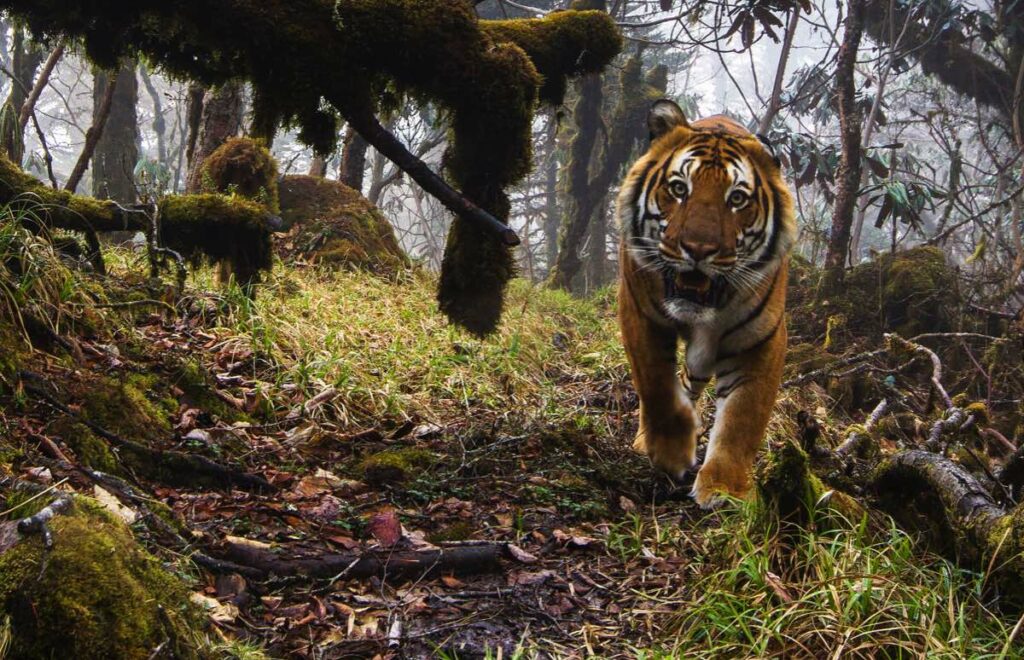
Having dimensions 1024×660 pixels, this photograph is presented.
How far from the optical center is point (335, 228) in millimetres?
10047

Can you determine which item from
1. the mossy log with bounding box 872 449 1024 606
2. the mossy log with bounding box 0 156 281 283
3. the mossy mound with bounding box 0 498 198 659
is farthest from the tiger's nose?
the mossy log with bounding box 0 156 281 283

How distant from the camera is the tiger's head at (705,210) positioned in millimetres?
3973

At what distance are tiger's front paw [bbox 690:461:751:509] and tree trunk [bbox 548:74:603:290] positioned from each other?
11.0 metres

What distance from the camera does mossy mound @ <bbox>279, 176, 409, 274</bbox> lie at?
9656mm

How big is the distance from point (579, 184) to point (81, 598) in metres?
14.1

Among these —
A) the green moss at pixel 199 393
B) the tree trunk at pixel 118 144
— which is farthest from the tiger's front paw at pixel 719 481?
the tree trunk at pixel 118 144

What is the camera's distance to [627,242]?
176 inches

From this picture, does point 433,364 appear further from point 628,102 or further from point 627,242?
point 628,102

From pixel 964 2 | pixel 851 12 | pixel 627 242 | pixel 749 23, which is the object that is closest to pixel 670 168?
pixel 627 242

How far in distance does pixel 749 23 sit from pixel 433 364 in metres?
8.14

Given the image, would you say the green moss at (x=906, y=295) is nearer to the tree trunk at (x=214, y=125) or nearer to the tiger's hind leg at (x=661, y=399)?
the tiger's hind leg at (x=661, y=399)

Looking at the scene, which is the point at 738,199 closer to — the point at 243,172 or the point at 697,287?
the point at 697,287

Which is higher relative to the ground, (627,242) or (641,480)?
(627,242)

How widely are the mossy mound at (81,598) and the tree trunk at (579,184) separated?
1317cm
